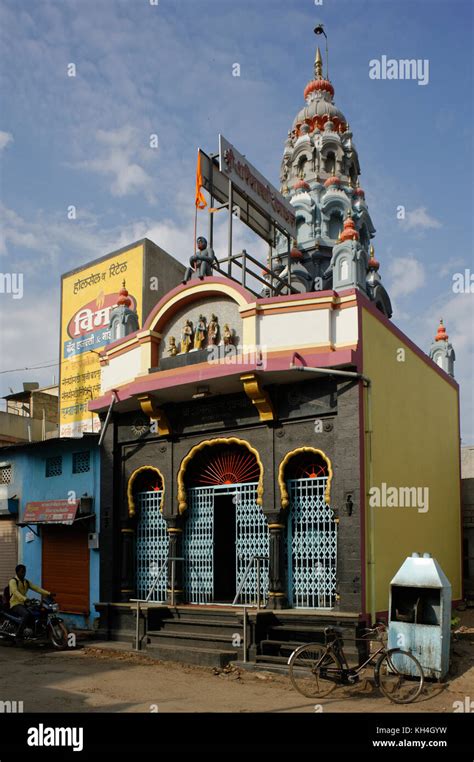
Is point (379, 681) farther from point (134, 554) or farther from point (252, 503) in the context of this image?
point (134, 554)

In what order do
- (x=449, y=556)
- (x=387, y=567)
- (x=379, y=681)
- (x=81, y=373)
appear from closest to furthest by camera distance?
(x=379, y=681)
(x=387, y=567)
(x=449, y=556)
(x=81, y=373)

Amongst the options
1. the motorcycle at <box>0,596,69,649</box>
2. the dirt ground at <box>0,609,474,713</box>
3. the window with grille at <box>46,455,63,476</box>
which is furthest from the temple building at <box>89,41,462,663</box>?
the window with grille at <box>46,455,63,476</box>

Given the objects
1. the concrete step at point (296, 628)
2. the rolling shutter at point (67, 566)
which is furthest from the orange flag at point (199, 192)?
the concrete step at point (296, 628)

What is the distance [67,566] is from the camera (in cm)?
1744

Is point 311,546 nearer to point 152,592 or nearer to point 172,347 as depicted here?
point 152,592

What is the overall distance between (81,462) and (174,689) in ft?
26.5

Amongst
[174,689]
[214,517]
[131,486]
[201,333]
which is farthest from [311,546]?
[201,333]

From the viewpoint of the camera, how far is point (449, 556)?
1661cm

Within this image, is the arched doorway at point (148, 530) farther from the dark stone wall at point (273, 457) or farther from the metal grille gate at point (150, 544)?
the dark stone wall at point (273, 457)

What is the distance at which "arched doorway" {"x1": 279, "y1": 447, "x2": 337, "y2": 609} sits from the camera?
41.4 ft

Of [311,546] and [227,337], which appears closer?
[311,546]
